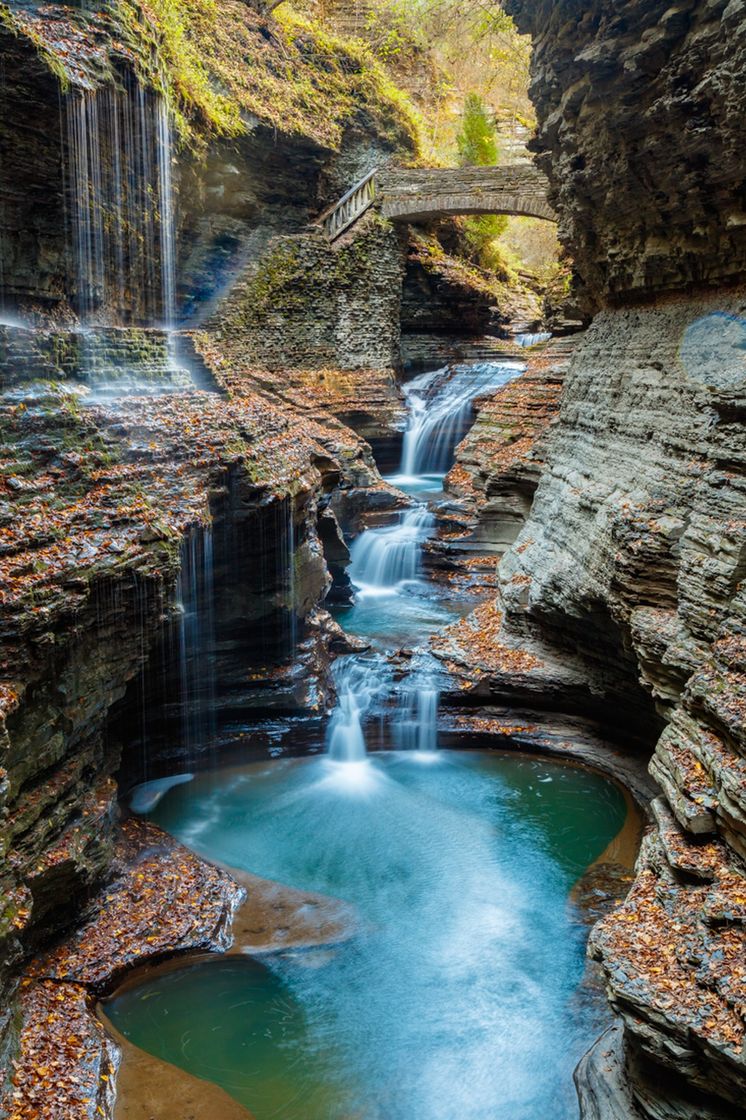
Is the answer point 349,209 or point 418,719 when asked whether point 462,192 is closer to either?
point 349,209

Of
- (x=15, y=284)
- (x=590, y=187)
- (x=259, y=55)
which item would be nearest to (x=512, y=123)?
(x=259, y=55)

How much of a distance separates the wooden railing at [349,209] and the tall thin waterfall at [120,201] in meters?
10.1

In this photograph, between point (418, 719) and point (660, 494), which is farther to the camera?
point (418, 719)

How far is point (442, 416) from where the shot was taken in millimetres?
24594

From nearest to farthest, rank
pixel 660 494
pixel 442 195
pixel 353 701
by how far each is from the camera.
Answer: pixel 660 494 → pixel 353 701 → pixel 442 195

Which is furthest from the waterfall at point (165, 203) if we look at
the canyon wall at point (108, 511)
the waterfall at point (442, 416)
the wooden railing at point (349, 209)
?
the waterfall at point (442, 416)

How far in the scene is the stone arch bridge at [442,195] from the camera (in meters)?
23.3

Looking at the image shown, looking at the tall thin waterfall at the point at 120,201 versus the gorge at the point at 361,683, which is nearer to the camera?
the gorge at the point at 361,683

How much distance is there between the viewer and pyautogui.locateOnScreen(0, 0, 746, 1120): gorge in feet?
21.2

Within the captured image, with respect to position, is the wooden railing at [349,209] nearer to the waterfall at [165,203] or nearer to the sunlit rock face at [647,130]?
the waterfall at [165,203]

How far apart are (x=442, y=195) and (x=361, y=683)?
18.3 m

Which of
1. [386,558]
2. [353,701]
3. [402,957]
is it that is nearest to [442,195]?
[386,558]

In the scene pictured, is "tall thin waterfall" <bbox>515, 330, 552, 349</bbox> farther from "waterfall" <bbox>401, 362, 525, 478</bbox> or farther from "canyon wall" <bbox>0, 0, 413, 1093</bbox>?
"canyon wall" <bbox>0, 0, 413, 1093</bbox>

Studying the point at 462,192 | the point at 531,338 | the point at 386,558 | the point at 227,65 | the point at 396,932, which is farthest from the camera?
the point at 531,338
